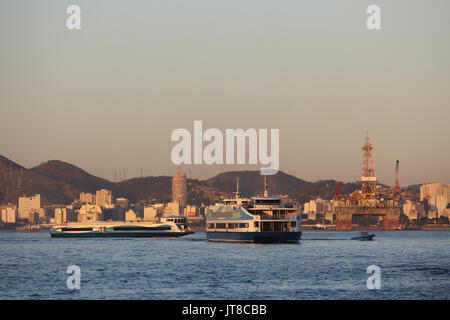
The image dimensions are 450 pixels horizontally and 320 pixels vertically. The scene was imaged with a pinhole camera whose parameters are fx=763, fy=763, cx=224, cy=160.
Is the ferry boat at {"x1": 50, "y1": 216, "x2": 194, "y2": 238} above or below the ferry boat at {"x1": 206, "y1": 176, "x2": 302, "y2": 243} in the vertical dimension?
below

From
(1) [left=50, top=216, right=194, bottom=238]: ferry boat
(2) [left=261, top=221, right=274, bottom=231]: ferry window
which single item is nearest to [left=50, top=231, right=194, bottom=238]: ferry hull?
(1) [left=50, top=216, right=194, bottom=238]: ferry boat

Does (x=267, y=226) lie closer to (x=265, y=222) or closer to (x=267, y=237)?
(x=265, y=222)

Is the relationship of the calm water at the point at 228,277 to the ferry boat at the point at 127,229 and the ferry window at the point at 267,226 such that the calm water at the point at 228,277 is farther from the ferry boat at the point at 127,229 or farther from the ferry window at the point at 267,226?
the ferry boat at the point at 127,229

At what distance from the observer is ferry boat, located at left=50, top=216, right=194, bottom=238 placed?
185500 mm

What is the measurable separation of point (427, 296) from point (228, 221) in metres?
75.4

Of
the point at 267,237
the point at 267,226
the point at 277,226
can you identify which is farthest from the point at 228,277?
the point at 277,226

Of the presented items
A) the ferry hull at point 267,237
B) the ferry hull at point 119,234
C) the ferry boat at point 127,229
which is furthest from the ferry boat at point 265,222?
the ferry boat at point 127,229

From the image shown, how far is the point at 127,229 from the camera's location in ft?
622
